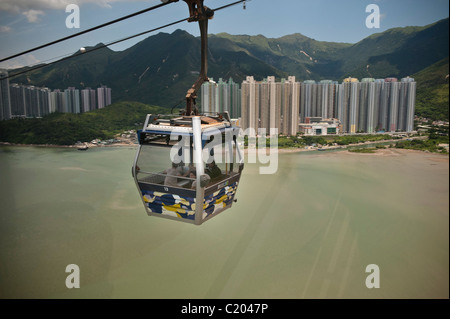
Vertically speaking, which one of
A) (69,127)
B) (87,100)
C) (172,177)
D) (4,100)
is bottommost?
(69,127)

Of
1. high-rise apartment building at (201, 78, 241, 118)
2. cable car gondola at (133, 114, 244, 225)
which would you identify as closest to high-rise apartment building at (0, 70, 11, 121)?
high-rise apartment building at (201, 78, 241, 118)

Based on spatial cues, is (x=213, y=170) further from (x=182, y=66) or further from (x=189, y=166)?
(x=182, y=66)

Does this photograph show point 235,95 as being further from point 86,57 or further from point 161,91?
point 86,57

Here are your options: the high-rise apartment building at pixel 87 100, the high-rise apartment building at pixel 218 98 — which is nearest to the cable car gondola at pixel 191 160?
the high-rise apartment building at pixel 218 98

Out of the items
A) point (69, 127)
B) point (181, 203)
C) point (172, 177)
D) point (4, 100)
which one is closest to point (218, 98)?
point (4, 100)

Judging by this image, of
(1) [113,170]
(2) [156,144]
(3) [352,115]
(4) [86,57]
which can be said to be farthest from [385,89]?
(4) [86,57]

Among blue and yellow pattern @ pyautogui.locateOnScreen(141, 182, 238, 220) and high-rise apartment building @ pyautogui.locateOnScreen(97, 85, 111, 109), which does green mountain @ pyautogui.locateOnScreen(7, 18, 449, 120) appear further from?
blue and yellow pattern @ pyautogui.locateOnScreen(141, 182, 238, 220)

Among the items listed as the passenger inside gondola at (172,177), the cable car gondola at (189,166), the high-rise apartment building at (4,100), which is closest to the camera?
the cable car gondola at (189,166)

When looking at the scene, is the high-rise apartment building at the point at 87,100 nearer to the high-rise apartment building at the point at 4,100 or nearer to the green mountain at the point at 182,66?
the green mountain at the point at 182,66
